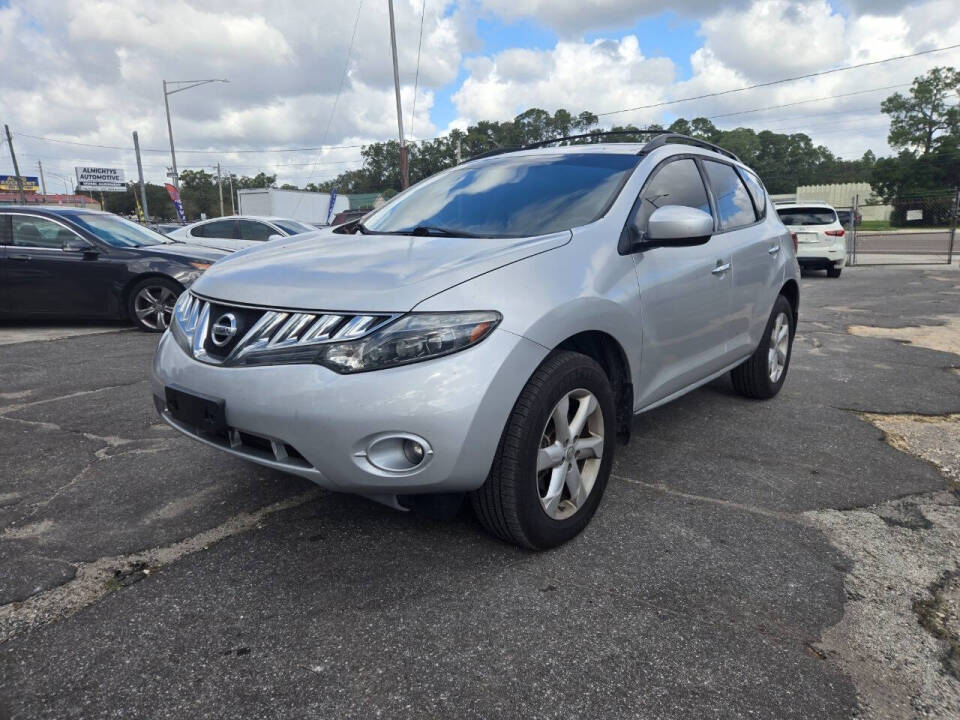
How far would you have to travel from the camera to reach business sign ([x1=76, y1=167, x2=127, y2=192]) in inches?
2736

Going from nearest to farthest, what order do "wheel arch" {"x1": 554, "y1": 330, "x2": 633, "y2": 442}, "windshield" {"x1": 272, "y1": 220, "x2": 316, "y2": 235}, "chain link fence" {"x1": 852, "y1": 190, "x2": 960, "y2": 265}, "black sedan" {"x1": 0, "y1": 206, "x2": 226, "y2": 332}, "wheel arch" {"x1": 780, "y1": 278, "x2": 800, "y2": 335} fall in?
"wheel arch" {"x1": 554, "y1": 330, "x2": 633, "y2": 442} → "wheel arch" {"x1": 780, "y1": 278, "x2": 800, "y2": 335} → "black sedan" {"x1": 0, "y1": 206, "x2": 226, "y2": 332} → "windshield" {"x1": 272, "y1": 220, "x2": 316, "y2": 235} → "chain link fence" {"x1": 852, "y1": 190, "x2": 960, "y2": 265}

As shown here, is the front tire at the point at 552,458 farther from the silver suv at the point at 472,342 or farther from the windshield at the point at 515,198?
the windshield at the point at 515,198

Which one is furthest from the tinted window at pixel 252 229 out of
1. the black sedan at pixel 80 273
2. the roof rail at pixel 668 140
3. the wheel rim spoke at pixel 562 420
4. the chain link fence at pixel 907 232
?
the chain link fence at pixel 907 232

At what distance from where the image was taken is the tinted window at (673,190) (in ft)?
10.3

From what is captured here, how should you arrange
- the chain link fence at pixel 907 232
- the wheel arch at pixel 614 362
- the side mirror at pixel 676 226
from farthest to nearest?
the chain link fence at pixel 907 232
the side mirror at pixel 676 226
the wheel arch at pixel 614 362

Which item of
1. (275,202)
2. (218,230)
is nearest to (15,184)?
(275,202)

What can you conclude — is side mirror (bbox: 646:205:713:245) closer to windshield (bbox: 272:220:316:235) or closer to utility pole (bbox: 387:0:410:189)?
windshield (bbox: 272:220:316:235)

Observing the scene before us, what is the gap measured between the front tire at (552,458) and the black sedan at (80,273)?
20.0 feet

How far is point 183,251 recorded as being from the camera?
7.80m

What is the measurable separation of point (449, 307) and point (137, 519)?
5.48 feet

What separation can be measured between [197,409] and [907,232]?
47349 mm

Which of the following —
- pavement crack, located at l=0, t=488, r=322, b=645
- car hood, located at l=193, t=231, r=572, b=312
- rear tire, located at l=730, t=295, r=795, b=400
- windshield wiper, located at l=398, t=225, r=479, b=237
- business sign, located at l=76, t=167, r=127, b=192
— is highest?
business sign, located at l=76, t=167, r=127, b=192

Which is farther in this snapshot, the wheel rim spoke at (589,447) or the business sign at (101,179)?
the business sign at (101,179)

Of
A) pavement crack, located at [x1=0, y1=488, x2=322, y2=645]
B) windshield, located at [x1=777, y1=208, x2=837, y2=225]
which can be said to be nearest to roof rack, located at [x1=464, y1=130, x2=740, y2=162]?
pavement crack, located at [x1=0, y1=488, x2=322, y2=645]
